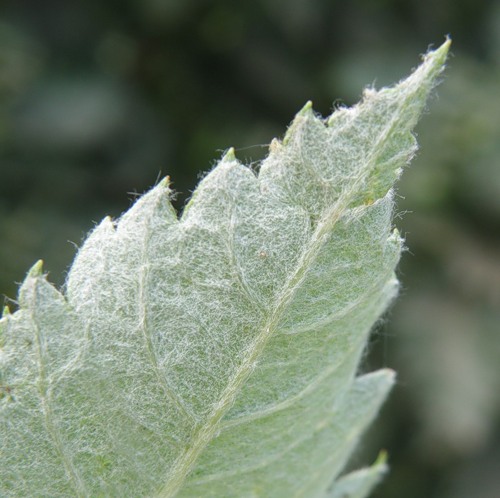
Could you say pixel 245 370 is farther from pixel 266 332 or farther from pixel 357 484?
pixel 357 484

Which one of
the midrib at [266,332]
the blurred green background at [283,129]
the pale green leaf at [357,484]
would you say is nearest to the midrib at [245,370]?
the midrib at [266,332]

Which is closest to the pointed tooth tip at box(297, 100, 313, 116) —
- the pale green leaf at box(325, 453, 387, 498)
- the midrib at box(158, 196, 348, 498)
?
the midrib at box(158, 196, 348, 498)

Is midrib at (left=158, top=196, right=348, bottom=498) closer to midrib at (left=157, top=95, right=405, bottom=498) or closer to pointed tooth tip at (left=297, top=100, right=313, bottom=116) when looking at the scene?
midrib at (left=157, top=95, right=405, bottom=498)

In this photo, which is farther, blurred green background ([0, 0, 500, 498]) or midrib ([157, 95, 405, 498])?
blurred green background ([0, 0, 500, 498])

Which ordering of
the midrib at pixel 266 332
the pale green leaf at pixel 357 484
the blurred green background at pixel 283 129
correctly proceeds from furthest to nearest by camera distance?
1. the blurred green background at pixel 283 129
2. the pale green leaf at pixel 357 484
3. the midrib at pixel 266 332

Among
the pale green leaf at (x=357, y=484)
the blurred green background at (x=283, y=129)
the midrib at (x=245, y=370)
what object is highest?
the blurred green background at (x=283, y=129)

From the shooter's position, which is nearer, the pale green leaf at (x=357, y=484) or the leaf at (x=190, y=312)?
the leaf at (x=190, y=312)

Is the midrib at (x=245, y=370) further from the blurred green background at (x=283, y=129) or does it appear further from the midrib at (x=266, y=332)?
the blurred green background at (x=283, y=129)
